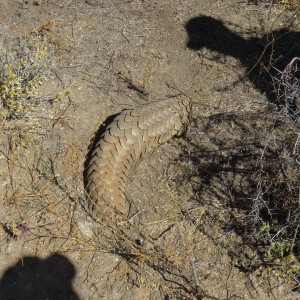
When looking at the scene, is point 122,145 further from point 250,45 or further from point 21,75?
point 250,45

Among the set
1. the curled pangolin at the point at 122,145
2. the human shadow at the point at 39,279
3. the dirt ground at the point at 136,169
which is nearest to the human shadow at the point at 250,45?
the dirt ground at the point at 136,169

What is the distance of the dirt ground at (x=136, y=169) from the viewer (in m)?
3.29

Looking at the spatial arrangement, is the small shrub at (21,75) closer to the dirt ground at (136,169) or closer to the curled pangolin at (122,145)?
the dirt ground at (136,169)

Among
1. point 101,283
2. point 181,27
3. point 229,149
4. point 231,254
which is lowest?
point 101,283

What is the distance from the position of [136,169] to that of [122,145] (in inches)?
10.4

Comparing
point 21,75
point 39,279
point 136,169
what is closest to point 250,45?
point 136,169

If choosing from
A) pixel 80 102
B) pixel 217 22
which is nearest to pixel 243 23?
pixel 217 22

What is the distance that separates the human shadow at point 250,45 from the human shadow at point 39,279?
8.58 feet

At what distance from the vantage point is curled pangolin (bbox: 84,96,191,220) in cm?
359

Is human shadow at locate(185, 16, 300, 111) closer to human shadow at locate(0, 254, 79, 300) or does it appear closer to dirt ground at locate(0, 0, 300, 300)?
dirt ground at locate(0, 0, 300, 300)

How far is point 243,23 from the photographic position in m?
5.30

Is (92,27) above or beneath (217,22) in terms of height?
beneath

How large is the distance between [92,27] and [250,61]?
5.52 feet

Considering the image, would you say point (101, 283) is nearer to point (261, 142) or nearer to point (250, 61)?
point (261, 142)
